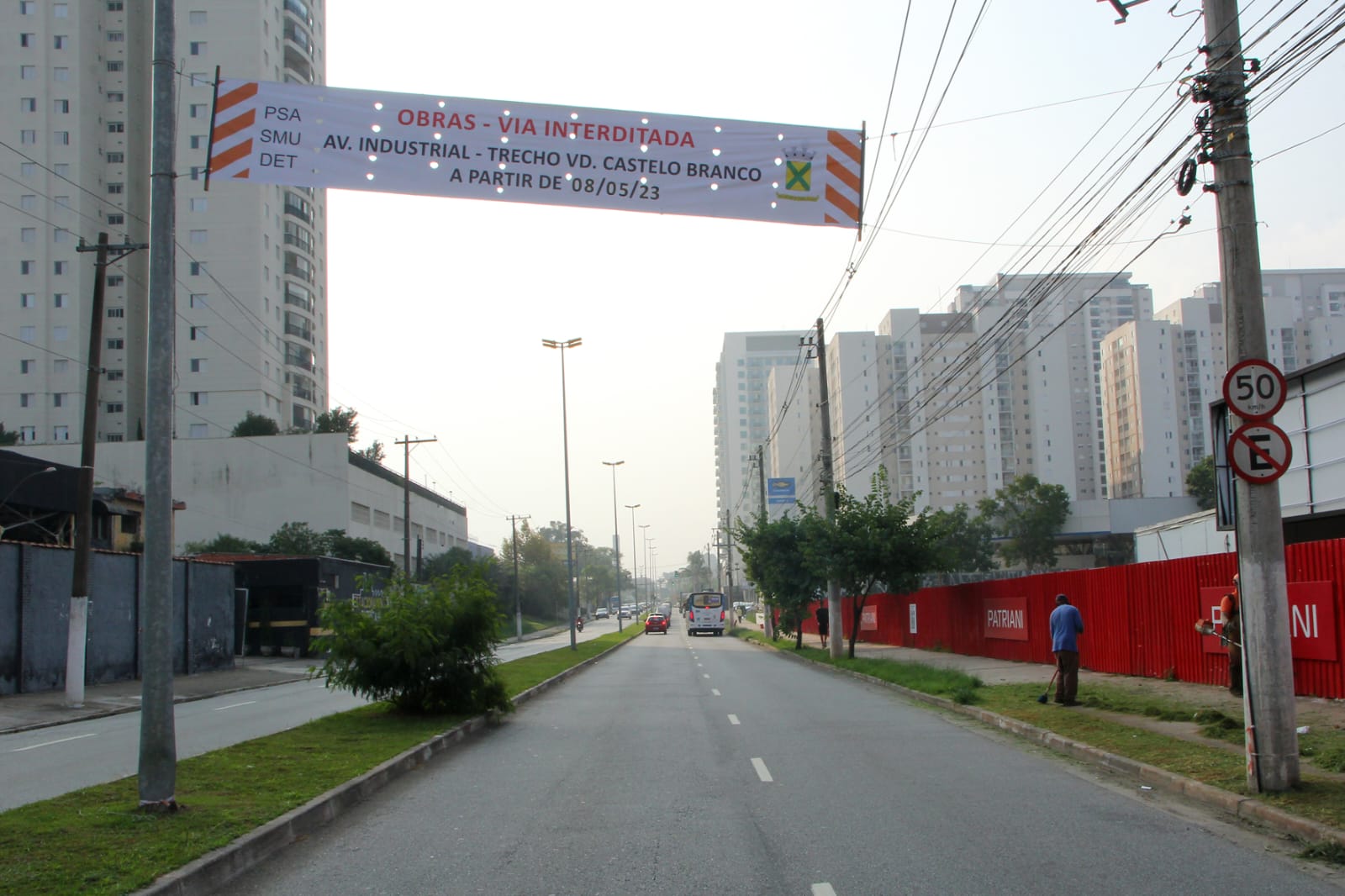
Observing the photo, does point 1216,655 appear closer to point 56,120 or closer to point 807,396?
point 56,120

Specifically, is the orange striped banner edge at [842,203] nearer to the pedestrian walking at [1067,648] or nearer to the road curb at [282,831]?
the road curb at [282,831]

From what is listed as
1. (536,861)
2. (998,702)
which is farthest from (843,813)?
(998,702)

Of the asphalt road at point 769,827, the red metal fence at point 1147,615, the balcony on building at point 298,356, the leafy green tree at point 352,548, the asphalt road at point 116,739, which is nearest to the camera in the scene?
the asphalt road at point 769,827

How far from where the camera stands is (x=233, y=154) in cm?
1010

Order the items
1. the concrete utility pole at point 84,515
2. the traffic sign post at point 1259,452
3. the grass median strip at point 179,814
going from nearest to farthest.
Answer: the grass median strip at point 179,814 < the traffic sign post at point 1259,452 < the concrete utility pole at point 84,515

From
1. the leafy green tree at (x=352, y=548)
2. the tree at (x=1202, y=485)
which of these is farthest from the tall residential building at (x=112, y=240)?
the tree at (x=1202, y=485)

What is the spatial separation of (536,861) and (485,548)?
114m

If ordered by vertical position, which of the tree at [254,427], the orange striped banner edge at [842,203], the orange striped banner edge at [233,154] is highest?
the tree at [254,427]

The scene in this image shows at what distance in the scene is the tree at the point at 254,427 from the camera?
70.8 meters

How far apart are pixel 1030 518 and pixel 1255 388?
282 ft

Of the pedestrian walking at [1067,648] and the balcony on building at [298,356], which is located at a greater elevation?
the balcony on building at [298,356]

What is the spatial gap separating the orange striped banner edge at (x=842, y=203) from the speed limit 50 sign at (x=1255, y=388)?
11.7ft

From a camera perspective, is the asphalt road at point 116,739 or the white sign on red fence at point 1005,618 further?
the white sign on red fence at point 1005,618

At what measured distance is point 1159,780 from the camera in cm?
1009
